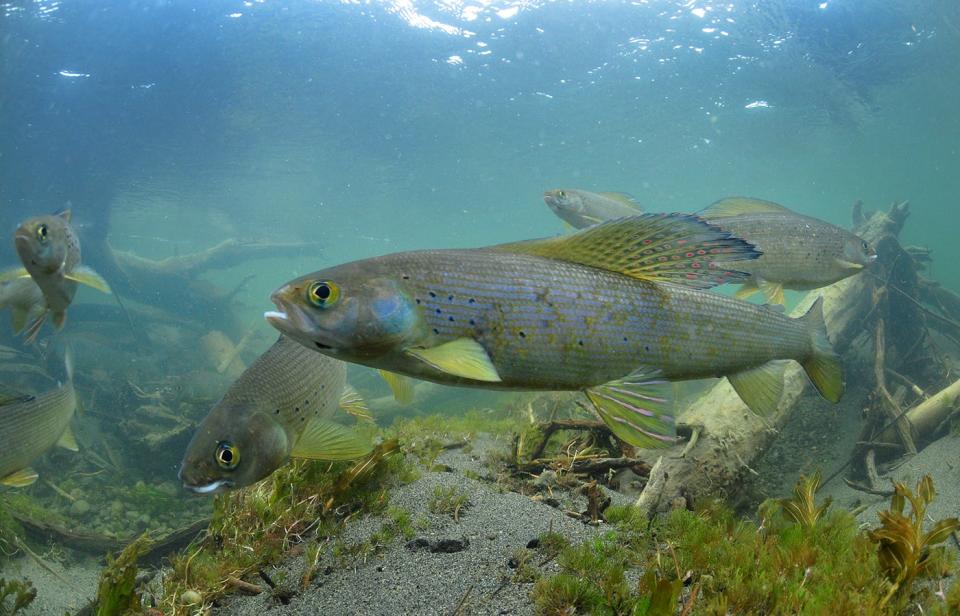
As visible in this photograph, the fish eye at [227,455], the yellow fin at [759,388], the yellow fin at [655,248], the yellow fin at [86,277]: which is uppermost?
the yellow fin at [655,248]

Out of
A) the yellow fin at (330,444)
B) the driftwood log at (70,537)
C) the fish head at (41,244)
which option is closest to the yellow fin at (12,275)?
the fish head at (41,244)

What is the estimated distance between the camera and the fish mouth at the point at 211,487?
241cm

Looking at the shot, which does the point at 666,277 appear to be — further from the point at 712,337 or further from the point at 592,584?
the point at 592,584

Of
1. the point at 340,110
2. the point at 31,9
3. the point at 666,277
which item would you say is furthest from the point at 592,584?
the point at 340,110

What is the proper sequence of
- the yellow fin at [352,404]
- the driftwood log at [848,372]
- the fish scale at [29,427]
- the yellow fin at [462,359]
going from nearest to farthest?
the yellow fin at [462,359] → the fish scale at [29,427] → the yellow fin at [352,404] → the driftwood log at [848,372]

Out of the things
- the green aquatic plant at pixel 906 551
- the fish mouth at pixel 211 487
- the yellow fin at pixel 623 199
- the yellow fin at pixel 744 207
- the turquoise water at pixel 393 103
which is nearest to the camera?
the fish mouth at pixel 211 487

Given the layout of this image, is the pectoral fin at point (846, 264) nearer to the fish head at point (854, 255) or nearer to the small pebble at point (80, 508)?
the fish head at point (854, 255)

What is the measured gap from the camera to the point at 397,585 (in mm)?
2803

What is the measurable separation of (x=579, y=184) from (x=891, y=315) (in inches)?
1626

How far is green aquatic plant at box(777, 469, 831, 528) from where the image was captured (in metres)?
3.37

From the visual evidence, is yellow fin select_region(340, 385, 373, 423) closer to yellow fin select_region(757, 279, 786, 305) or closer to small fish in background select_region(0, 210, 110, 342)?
small fish in background select_region(0, 210, 110, 342)

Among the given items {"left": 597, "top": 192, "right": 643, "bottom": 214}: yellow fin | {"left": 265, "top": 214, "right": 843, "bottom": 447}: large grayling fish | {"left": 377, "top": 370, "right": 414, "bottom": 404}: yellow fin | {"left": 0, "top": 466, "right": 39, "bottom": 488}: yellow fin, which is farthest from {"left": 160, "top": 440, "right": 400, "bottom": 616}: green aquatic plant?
{"left": 597, "top": 192, "right": 643, "bottom": 214}: yellow fin

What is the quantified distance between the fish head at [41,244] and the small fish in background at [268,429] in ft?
5.98

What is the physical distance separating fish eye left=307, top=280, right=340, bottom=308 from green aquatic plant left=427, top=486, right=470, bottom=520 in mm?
2209
